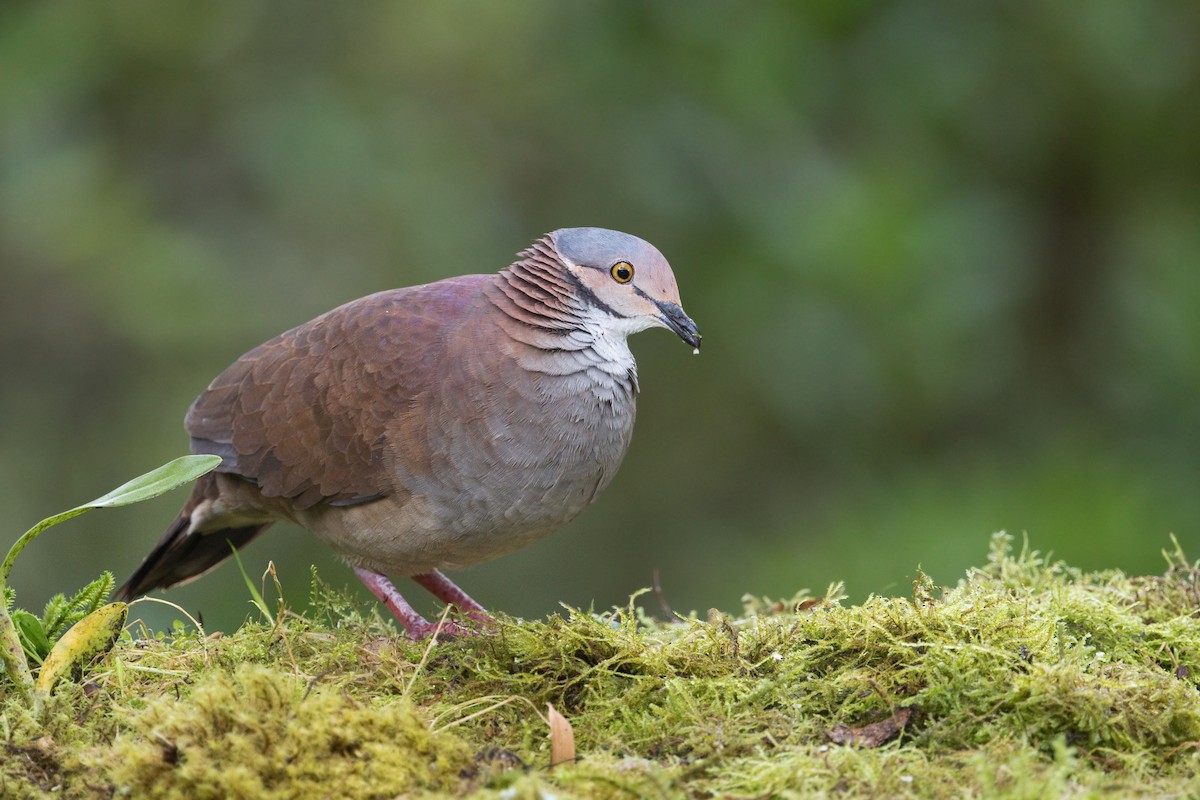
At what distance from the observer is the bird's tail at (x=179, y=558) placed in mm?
5059

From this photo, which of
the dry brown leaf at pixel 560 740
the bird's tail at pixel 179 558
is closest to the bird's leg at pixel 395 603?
the bird's tail at pixel 179 558

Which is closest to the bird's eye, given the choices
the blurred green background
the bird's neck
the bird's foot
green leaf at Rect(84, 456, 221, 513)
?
the bird's neck

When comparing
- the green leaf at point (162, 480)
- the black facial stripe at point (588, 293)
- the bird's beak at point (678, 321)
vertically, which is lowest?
the green leaf at point (162, 480)

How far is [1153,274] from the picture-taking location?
7.22m

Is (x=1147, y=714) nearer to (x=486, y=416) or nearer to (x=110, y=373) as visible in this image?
(x=486, y=416)

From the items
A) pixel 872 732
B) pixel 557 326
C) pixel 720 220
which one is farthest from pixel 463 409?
pixel 720 220

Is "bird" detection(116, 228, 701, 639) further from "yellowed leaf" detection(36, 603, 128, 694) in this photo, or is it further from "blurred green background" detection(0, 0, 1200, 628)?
"blurred green background" detection(0, 0, 1200, 628)

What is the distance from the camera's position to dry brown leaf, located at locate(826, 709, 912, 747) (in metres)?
2.61

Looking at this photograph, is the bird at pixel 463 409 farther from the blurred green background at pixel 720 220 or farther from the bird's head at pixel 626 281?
the blurred green background at pixel 720 220

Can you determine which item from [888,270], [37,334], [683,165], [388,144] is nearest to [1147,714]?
[888,270]

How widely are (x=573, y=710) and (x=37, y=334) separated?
605 cm

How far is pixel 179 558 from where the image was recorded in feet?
17.0

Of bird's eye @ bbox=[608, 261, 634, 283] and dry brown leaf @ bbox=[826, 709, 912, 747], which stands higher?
bird's eye @ bbox=[608, 261, 634, 283]

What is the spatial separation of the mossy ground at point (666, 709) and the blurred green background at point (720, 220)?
367 cm
